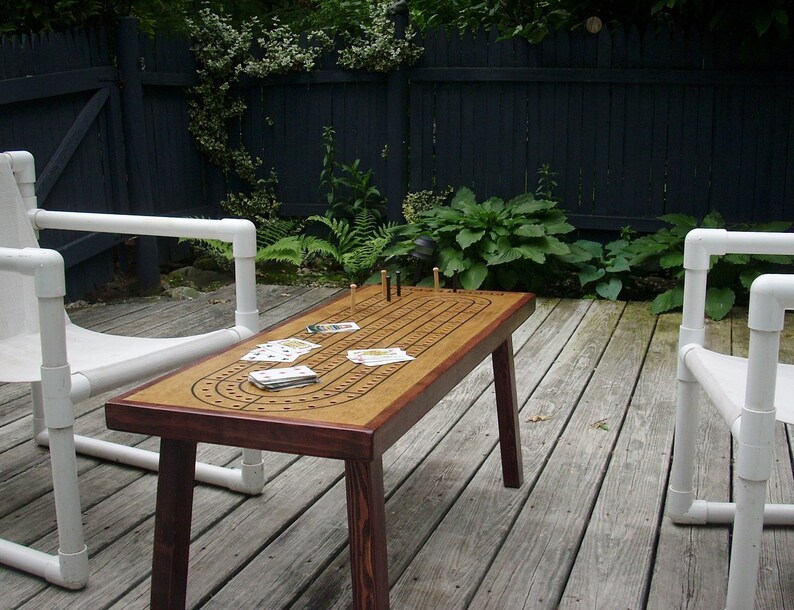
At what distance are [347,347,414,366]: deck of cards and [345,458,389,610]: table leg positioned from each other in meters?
0.39

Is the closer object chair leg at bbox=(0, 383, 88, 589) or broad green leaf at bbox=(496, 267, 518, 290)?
chair leg at bbox=(0, 383, 88, 589)

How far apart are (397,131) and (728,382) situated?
4.41m

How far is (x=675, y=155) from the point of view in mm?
5695

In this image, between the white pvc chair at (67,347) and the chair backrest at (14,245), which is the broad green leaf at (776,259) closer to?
the white pvc chair at (67,347)

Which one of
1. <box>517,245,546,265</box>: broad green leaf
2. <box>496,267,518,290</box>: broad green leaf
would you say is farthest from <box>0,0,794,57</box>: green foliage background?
<box>496,267,518,290</box>: broad green leaf

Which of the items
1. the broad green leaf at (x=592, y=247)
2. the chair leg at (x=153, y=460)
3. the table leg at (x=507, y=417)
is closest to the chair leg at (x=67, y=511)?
the chair leg at (x=153, y=460)

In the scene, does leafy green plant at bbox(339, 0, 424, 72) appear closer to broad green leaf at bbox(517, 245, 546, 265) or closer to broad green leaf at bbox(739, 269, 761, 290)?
broad green leaf at bbox(517, 245, 546, 265)

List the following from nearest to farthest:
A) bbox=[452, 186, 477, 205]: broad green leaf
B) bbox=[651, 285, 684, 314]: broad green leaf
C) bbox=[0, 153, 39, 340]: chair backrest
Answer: bbox=[0, 153, 39, 340]: chair backrest
bbox=[651, 285, 684, 314]: broad green leaf
bbox=[452, 186, 477, 205]: broad green leaf

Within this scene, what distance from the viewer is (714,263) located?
5.05 metres

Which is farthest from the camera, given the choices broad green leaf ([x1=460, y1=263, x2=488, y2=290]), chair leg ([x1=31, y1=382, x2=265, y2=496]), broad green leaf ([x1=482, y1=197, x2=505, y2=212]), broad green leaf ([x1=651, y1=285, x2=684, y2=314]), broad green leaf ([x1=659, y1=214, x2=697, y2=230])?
broad green leaf ([x1=482, y1=197, x2=505, y2=212])

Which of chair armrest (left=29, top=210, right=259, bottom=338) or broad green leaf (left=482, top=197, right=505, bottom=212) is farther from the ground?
chair armrest (left=29, top=210, right=259, bottom=338)

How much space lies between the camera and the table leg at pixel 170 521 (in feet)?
6.35

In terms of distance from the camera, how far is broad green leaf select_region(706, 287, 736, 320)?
4875 millimetres

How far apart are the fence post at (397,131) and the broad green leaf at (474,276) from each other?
110cm
